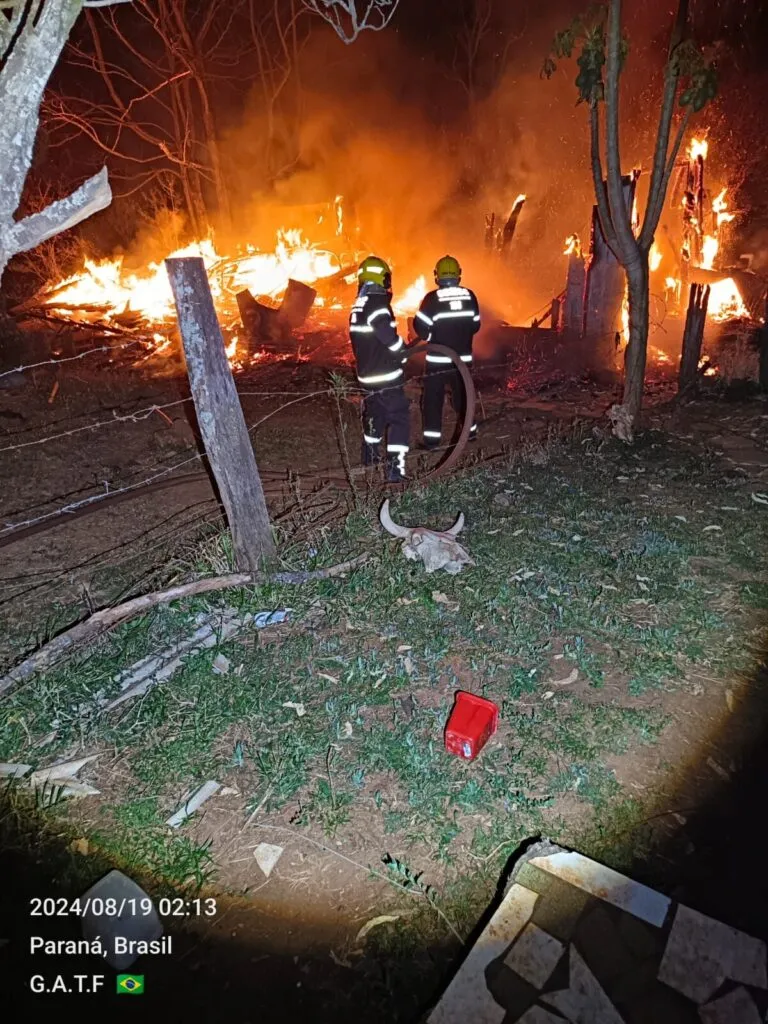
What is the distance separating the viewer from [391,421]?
6.65 m

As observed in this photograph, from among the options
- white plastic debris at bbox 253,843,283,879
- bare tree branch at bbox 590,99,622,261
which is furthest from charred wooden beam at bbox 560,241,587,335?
white plastic debris at bbox 253,843,283,879

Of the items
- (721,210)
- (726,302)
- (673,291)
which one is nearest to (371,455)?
(726,302)

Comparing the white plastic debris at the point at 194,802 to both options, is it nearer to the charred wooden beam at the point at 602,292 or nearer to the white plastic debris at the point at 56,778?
the white plastic debris at the point at 56,778

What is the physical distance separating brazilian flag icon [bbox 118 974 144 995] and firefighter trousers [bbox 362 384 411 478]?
4804 mm

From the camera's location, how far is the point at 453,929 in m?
2.39

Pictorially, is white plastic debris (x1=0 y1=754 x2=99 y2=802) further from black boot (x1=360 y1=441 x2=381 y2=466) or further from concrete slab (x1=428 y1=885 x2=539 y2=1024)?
black boot (x1=360 y1=441 x2=381 y2=466)

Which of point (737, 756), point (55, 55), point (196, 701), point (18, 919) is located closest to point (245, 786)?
point (196, 701)

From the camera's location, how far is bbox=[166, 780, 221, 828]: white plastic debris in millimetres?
2830

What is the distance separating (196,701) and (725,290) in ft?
50.8

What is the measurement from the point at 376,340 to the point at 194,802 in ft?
15.5

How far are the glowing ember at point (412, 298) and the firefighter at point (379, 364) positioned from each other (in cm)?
1049

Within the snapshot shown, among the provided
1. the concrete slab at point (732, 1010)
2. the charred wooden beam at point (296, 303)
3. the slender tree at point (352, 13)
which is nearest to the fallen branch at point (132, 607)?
the concrete slab at point (732, 1010)

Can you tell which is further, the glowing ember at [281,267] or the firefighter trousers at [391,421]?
the glowing ember at [281,267]

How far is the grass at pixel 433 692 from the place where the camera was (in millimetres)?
2799
